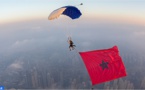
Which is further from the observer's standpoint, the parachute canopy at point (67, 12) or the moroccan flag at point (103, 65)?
the moroccan flag at point (103, 65)

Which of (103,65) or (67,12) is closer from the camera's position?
(103,65)

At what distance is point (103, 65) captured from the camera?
3900 centimetres

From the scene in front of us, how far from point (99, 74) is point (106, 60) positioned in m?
2.75

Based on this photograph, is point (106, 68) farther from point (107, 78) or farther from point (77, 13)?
point (77, 13)

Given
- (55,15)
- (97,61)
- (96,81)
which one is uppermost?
(55,15)

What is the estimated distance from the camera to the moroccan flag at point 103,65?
38.2 meters

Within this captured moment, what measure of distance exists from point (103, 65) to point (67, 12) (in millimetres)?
10299

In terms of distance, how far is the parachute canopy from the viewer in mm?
36625

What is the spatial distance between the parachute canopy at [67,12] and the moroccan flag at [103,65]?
20.4 feet

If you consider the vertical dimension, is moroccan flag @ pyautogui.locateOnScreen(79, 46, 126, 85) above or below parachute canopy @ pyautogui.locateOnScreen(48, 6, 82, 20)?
below

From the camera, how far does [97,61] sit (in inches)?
1545

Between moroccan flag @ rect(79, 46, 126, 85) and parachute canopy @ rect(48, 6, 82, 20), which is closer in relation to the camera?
parachute canopy @ rect(48, 6, 82, 20)

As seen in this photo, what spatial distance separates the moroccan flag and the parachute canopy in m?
6.22

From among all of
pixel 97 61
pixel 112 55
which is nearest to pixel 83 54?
pixel 97 61
